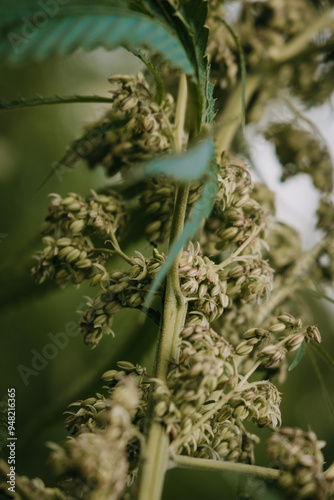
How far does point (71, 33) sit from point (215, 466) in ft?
1.26

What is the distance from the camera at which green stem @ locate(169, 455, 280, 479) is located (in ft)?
1.55

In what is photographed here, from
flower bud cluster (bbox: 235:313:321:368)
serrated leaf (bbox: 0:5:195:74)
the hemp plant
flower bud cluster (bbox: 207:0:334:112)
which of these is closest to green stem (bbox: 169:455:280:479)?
the hemp plant

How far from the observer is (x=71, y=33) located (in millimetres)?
389

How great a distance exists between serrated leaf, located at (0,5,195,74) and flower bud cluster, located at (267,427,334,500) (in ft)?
1.22

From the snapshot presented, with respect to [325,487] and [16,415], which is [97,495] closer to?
[325,487]

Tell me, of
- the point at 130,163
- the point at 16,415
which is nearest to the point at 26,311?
the point at 16,415

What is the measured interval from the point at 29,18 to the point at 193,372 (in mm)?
313

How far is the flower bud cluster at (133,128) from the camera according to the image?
639mm

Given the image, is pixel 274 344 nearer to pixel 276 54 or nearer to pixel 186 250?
pixel 186 250

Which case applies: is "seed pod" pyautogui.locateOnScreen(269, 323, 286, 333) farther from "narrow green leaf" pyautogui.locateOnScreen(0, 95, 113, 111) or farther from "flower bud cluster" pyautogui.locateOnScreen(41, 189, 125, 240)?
"narrow green leaf" pyautogui.locateOnScreen(0, 95, 113, 111)

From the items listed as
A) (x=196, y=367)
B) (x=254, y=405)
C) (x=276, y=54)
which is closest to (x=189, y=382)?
(x=196, y=367)

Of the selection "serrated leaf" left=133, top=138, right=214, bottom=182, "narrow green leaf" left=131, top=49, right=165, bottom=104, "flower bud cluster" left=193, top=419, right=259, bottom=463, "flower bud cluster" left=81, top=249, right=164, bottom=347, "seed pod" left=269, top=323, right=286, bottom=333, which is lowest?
"flower bud cluster" left=193, top=419, right=259, bottom=463

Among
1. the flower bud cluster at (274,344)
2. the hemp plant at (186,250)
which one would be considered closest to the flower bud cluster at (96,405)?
the hemp plant at (186,250)

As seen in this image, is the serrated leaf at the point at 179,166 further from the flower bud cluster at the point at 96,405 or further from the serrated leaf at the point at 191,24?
the flower bud cluster at the point at 96,405
